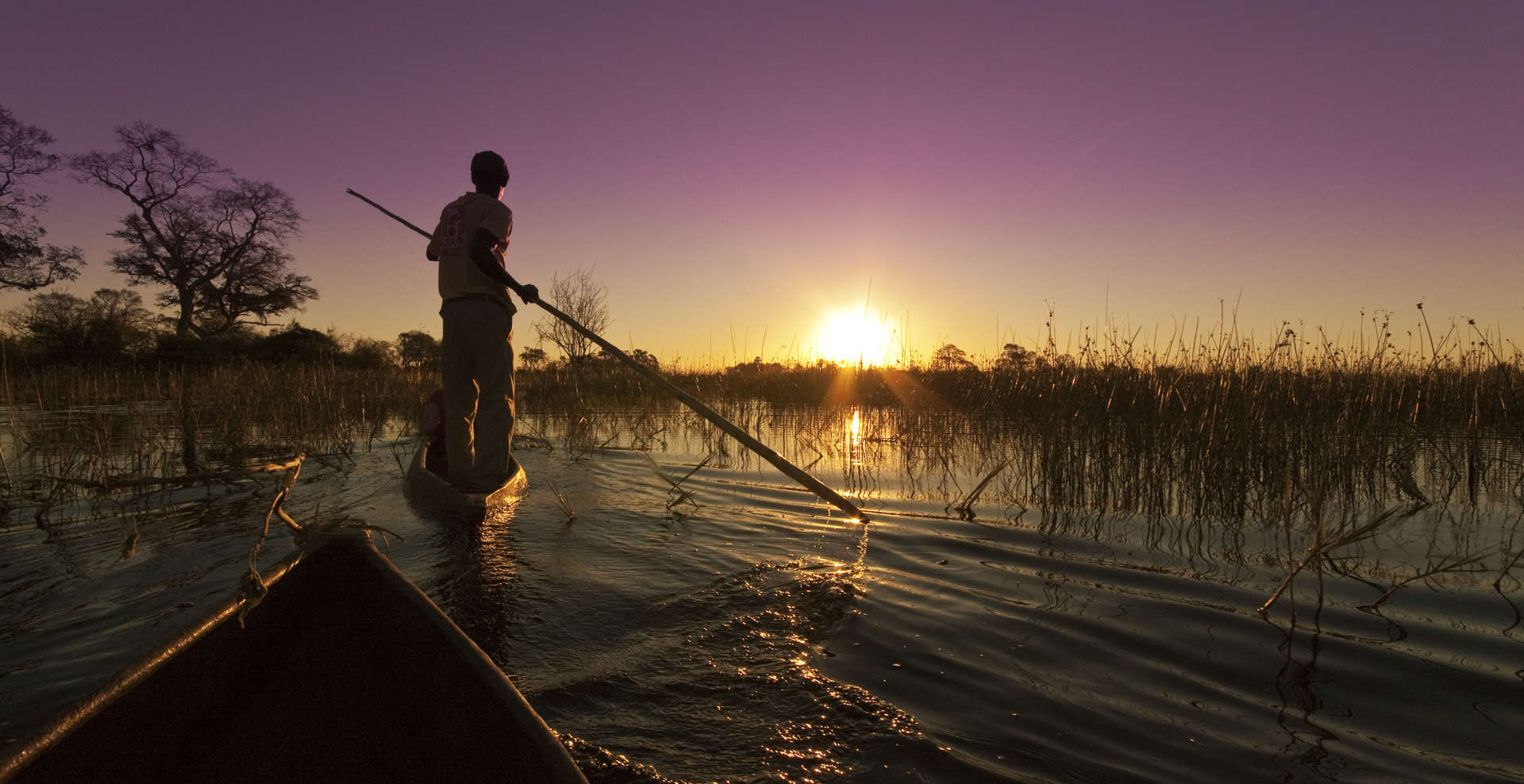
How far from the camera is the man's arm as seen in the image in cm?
435

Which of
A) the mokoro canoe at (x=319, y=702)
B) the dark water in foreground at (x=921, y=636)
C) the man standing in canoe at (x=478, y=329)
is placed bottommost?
the dark water in foreground at (x=921, y=636)

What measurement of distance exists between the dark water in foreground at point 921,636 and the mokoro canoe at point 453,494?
19cm

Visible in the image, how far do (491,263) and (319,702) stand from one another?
11.0ft

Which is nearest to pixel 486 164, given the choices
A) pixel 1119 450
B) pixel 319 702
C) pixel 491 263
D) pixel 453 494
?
pixel 491 263

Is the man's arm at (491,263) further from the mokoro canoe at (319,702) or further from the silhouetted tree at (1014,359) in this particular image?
the silhouetted tree at (1014,359)

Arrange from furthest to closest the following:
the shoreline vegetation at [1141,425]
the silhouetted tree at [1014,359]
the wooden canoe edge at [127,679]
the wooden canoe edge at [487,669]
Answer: the silhouetted tree at [1014,359] → the shoreline vegetation at [1141,425] → the wooden canoe edge at [487,669] → the wooden canoe edge at [127,679]

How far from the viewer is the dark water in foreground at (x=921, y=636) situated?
72.8 inches

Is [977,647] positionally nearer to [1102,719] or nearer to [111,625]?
[1102,719]

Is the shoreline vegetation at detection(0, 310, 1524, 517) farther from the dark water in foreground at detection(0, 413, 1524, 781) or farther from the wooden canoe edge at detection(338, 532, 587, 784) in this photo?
the wooden canoe edge at detection(338, 532, 587, 784)

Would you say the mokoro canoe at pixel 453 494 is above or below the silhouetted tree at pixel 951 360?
below

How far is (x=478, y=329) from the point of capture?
4.57m

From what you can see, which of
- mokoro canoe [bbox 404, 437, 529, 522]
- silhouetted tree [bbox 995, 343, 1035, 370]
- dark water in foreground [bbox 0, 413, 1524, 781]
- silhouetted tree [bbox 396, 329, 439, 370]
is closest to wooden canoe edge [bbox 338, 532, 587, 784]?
dark water in foreground [bbox 0, 413, 1524, 781]

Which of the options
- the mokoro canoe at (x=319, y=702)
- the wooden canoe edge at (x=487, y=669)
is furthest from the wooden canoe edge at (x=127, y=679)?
the wooden canoe edge at (x=487, y=669)

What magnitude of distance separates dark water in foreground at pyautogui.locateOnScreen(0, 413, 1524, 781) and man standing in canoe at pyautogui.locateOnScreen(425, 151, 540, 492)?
21.8 inches
